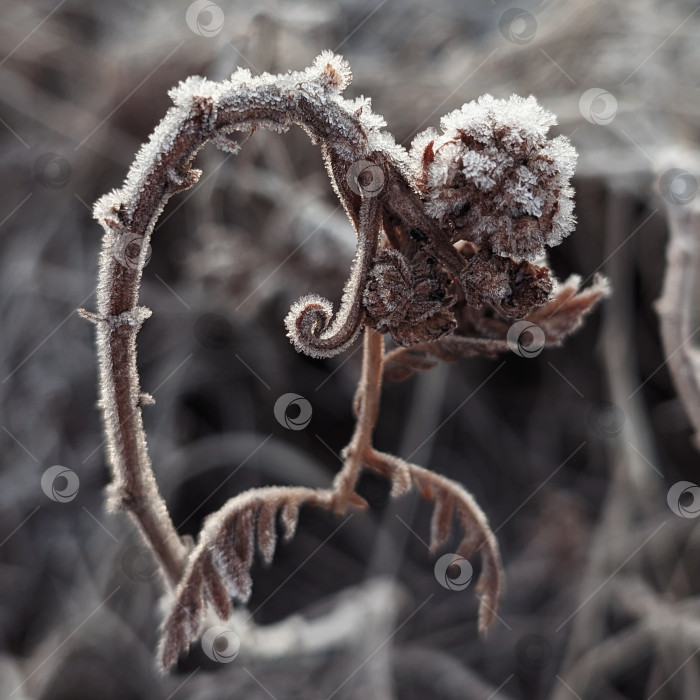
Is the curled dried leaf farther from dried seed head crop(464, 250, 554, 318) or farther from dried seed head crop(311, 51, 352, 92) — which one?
dried seed head crop(311, 51, 352, 92)

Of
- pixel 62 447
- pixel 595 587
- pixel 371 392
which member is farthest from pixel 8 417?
pixel 595 587

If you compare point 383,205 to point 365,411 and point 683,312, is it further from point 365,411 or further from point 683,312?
point 683,312

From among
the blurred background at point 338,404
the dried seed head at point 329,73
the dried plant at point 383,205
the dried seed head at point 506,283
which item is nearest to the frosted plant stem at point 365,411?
the dried plant at point 383,205

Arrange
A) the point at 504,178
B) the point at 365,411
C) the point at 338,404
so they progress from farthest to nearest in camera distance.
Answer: the point at 338,404 < the point at 365,411 < the point at 504,178

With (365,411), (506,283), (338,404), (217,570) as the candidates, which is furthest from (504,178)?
(338,404)

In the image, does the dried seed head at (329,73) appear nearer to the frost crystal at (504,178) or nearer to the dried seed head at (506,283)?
the frost crystal at (504,178)

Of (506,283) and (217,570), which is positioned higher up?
(506,283)

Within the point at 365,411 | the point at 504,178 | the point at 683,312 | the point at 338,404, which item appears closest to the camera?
the point at 504,178
